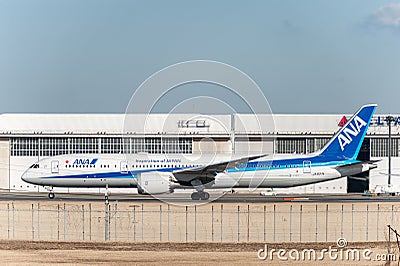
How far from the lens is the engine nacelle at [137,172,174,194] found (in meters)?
59.8

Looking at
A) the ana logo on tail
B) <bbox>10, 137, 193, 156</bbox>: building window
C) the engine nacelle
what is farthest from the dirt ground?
<bbox>10, 137, 193, 156</bbox>: building window

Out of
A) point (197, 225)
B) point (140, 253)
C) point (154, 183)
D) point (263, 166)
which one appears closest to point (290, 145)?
point (263, 166)

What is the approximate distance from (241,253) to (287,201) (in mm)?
25102

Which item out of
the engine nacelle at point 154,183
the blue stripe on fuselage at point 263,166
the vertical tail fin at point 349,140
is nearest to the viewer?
the engine nacelle at point 154,183

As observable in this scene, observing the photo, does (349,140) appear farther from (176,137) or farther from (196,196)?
(176,137)

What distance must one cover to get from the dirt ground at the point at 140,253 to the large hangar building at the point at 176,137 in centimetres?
4157

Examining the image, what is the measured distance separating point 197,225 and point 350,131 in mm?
27101

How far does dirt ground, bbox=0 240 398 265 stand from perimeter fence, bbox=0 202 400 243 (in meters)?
2.01

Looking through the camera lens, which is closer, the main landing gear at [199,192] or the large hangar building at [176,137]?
the main landing gear at [199,192]

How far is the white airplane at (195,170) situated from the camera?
62.6 meters

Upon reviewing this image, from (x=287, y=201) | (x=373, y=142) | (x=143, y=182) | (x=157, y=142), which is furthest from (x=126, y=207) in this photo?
(x=373, y=142)

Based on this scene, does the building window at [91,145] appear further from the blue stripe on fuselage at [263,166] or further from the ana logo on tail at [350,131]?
the ana logo on tail at [350,131]

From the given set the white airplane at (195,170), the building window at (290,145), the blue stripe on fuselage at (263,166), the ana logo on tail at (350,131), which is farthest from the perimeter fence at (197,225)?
the building window at (290,145)

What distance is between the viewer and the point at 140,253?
1441 inches
